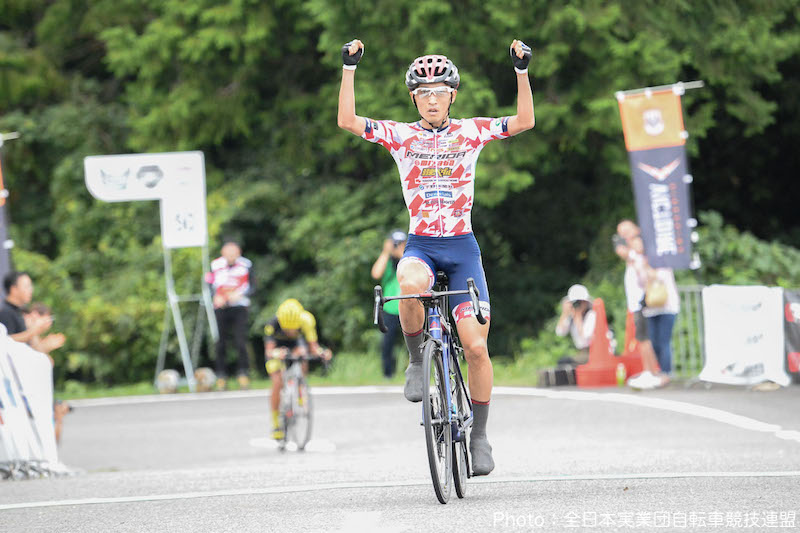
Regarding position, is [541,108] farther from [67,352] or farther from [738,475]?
[738,475]

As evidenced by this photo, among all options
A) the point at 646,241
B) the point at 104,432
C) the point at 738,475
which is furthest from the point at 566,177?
the point at 738,475

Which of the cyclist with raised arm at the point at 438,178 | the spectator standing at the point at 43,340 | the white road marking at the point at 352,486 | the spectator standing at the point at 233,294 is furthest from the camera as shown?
the spectator standing at the point at 233,294

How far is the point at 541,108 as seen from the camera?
21719 mm

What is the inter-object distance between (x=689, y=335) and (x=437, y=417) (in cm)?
1047

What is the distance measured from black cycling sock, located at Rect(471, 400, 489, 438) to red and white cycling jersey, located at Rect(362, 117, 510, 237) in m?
0.98

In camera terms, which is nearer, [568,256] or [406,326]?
[406,326]

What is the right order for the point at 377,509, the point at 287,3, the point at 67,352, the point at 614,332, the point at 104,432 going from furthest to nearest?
the point at 67,352, the point at 287,3, the point at 614,332, the point at 104,432, the point at 377,509

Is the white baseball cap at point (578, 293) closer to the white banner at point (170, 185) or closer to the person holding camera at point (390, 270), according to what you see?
the person holding camera at point (390, 270)

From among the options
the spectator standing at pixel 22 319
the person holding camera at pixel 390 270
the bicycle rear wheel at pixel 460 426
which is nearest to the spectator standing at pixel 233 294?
the person holding camera at pixel 390 270

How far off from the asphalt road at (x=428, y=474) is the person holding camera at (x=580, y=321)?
786 mm

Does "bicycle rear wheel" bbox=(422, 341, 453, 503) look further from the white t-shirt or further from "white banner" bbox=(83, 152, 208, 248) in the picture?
"white banner" bbox=(83, 152, 208, 248)

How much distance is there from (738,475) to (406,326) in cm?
221

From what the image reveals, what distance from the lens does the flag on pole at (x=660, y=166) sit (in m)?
17.4

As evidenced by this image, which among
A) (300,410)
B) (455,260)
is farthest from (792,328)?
(455,260)
